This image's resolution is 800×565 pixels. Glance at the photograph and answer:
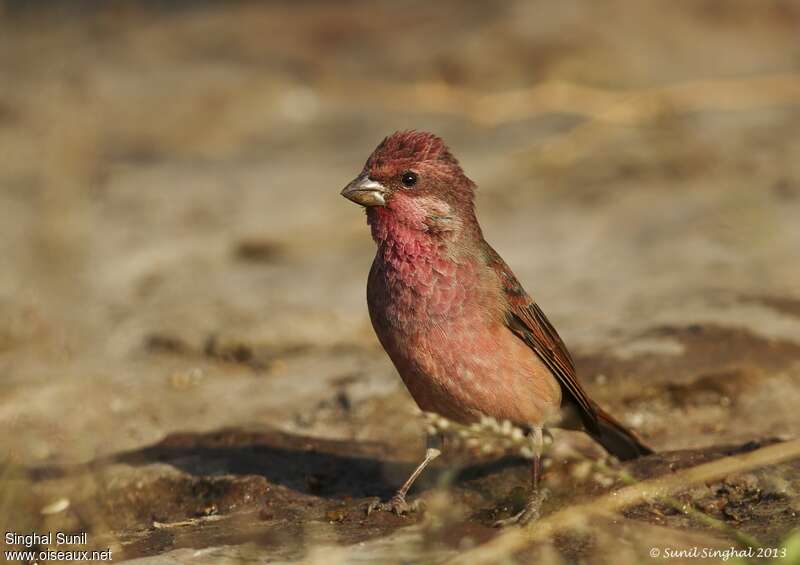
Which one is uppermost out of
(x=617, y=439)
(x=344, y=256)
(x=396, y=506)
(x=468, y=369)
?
(x=344, y=256)

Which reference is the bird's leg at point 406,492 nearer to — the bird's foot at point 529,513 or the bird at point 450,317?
the bird at point 450,317

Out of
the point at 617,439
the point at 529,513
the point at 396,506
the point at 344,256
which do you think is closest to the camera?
the point at 529,513

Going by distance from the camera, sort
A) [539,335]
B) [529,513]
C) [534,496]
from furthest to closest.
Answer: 1. [539,335]
2. [534,496]
3. [529,513]

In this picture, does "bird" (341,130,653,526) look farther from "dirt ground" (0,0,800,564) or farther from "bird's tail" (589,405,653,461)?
"dirt ground" (0,0,800,564)

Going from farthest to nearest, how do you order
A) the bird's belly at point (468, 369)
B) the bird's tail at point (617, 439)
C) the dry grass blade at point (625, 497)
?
the bird's tail at point (617, 439)
the bird's belly at point (468, 369)
the dry grass blade at point (625, 497)

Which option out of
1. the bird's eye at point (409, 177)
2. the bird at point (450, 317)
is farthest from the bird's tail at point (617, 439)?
the bird's eye at point (409, 177)

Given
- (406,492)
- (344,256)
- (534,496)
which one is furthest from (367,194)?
(344,256)

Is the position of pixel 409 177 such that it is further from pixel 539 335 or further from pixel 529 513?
pixel 529 513

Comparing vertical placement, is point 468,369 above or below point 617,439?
above

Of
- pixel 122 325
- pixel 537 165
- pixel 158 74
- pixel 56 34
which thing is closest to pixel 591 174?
pixel 537 165
